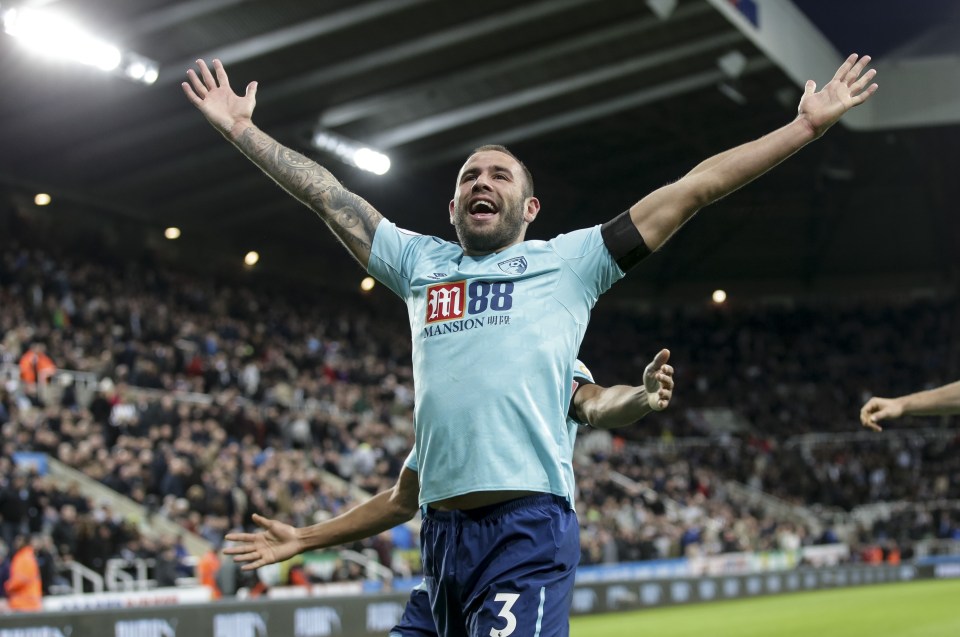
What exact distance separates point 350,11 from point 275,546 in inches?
912

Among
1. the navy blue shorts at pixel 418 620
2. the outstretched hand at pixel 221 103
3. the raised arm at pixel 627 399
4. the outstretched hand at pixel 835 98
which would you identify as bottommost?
the navy blue shorts at pixel 418 620

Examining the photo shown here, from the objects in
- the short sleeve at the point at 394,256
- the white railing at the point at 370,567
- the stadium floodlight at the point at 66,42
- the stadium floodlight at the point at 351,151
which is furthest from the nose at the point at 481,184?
the stadium floodlight at the point at 351,151

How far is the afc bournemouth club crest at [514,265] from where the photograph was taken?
440 cm

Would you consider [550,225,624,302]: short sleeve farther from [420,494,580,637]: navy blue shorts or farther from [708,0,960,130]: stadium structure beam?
[708,0,960,130]: stadium structure beam

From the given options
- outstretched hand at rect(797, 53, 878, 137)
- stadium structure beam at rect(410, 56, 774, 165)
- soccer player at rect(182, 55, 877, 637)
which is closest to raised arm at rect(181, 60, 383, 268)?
soccer player at rect(182, 55, 877, 637)

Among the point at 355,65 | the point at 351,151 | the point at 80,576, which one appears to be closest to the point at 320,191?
the point at 80,576

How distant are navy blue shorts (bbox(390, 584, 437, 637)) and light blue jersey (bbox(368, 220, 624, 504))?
420 millimetres

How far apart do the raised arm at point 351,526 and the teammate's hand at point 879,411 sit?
86.6 inches

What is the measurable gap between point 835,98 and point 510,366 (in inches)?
55.5

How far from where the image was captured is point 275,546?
16.0 feet

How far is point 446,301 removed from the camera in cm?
443

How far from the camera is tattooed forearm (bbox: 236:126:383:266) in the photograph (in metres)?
4.77

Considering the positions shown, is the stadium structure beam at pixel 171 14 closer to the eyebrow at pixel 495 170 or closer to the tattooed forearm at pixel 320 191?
the tattooed forearm at pixel 320 191

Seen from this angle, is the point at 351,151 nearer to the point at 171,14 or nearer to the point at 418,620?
the point at 171,14
